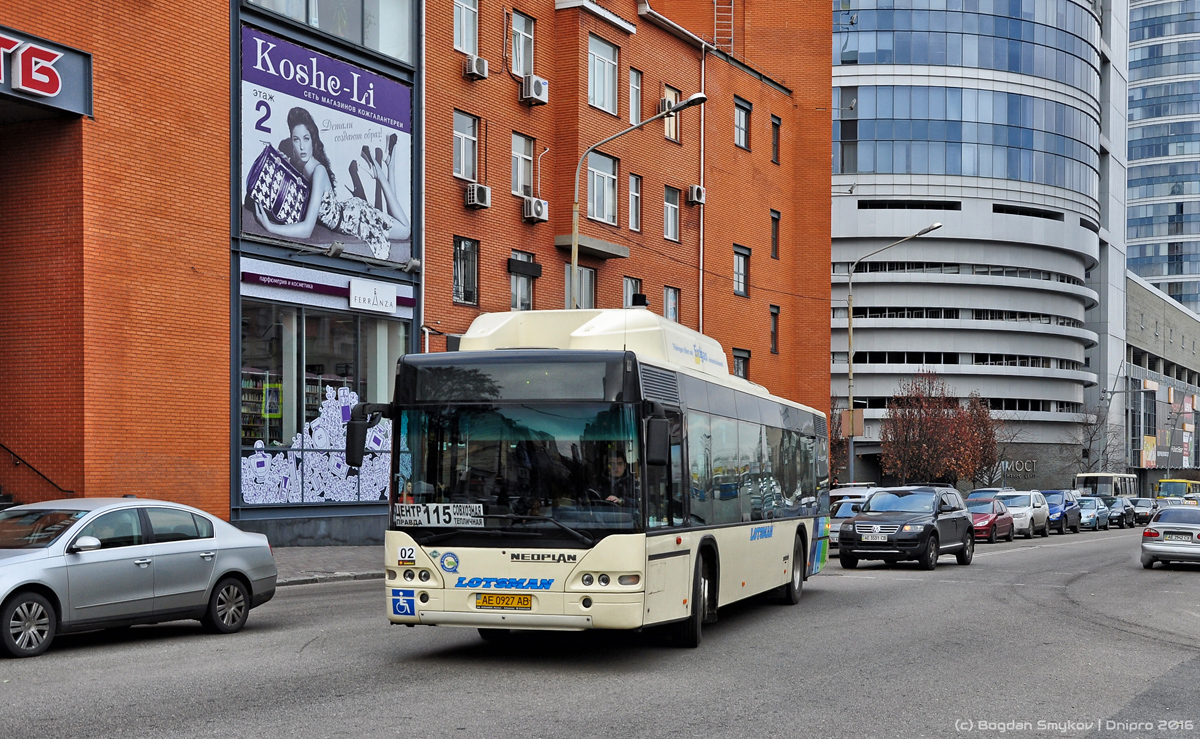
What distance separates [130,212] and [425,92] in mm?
9161

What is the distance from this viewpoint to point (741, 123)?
44188 mm

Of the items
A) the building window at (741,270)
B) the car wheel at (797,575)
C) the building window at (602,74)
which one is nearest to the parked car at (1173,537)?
the car wheel at (797,575)

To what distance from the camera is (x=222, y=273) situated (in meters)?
24.0

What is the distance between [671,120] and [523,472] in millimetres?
29849

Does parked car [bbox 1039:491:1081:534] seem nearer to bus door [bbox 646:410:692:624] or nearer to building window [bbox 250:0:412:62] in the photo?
building window [bbox 250:0:412:62]

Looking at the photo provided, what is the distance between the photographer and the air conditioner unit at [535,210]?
32.5 m

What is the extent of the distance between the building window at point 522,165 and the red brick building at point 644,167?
0.20ft

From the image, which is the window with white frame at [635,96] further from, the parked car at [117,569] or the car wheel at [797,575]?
the parked car at [117,569]

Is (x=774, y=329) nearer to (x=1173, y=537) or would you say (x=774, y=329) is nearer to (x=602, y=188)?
(x=602, y=188)

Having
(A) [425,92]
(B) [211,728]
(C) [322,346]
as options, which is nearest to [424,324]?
(C) [322,346]

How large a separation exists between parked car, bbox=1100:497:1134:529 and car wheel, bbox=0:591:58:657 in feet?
185

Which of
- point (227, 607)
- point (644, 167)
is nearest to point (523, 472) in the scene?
point (227, 607)

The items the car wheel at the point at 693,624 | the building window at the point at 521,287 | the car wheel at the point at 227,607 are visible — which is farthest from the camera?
the building window at the point at 521,287

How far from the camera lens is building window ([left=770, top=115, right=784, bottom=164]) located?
46219mm
